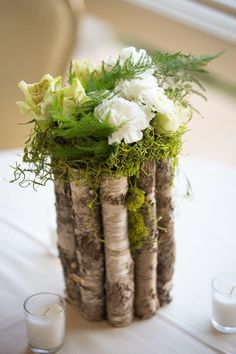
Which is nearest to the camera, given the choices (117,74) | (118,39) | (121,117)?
(121,117)

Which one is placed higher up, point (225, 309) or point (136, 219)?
point (136, 219)

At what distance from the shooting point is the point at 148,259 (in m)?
1.06

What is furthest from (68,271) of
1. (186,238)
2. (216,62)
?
(216,62)

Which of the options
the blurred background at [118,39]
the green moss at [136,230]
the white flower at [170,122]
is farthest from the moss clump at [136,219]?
the blurred background at [118,39]

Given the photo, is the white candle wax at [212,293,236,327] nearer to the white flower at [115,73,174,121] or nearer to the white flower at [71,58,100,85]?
the white flower at [115,73,174,121]

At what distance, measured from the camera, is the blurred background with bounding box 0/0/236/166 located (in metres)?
2.17

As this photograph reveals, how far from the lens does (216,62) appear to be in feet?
8.62

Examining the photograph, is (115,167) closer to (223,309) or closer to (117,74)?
(117,74)

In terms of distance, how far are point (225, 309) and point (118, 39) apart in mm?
2385

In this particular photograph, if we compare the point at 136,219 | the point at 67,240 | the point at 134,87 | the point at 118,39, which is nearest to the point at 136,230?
the point at 136,219

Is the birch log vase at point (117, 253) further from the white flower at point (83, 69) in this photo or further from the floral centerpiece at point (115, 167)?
the white flower at point (83, 69)

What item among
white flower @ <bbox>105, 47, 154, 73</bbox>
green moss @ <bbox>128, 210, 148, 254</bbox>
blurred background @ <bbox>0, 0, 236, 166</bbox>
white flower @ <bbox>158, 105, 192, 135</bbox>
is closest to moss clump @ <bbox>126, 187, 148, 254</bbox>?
green moss @ <bbox>128, 210, 148, 254</bbox>

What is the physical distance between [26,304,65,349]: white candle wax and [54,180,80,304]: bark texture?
0.10 m

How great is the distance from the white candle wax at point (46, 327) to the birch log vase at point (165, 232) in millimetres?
211
